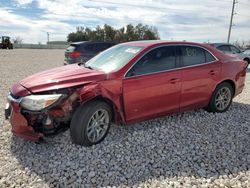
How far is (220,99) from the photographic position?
5.41 meters

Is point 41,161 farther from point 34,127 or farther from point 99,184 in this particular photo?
point 99,184

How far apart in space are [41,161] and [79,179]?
26.3 inches

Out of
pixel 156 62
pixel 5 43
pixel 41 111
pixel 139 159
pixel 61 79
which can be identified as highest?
pixel 156 62

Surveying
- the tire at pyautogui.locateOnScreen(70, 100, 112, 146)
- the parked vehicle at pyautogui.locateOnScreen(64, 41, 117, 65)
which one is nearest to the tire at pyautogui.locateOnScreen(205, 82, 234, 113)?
the tire at pyautogui.locateOnScreen(70, 100, 112, 146)

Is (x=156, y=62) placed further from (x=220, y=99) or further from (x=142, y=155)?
(x=220, y=99)

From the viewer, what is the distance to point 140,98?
4.06m

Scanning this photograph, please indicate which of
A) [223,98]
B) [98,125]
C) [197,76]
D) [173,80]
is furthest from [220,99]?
[98,125]

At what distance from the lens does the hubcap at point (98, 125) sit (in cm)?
370

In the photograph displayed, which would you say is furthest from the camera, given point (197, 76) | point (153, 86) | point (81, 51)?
point (81, 51)

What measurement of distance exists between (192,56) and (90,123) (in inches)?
95.5

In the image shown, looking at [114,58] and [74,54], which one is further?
[74,54]

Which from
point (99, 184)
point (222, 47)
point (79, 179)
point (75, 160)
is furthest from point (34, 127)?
point (222, 47)

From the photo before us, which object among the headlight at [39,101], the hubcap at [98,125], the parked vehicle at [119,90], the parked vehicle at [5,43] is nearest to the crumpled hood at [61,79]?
the parked vehicle at [119,90]

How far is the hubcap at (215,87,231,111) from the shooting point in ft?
17.6
